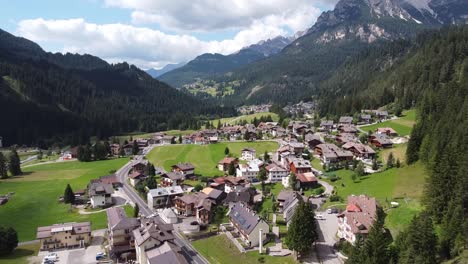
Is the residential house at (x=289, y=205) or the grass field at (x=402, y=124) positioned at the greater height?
the grass field at (x=402, y=124)

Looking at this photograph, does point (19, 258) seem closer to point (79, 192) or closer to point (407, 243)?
point (79, 192)

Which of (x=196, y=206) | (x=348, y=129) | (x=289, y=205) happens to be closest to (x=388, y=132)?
(x=348, y=129)

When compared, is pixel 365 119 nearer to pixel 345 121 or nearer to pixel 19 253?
pixel 345 121

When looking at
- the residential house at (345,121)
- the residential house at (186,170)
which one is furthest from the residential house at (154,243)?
the residential house at (345,121)

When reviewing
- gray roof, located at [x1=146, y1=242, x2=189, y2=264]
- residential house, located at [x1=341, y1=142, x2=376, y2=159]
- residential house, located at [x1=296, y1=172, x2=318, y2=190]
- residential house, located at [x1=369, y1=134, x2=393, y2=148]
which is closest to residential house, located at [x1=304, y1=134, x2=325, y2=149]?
residential house, located at [x1=341, y1=142, x2=376, y2=159]

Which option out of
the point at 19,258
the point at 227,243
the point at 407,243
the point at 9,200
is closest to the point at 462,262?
the point at 407,243

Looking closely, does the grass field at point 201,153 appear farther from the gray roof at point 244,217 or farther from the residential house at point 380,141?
the gray roof at point 244,217
